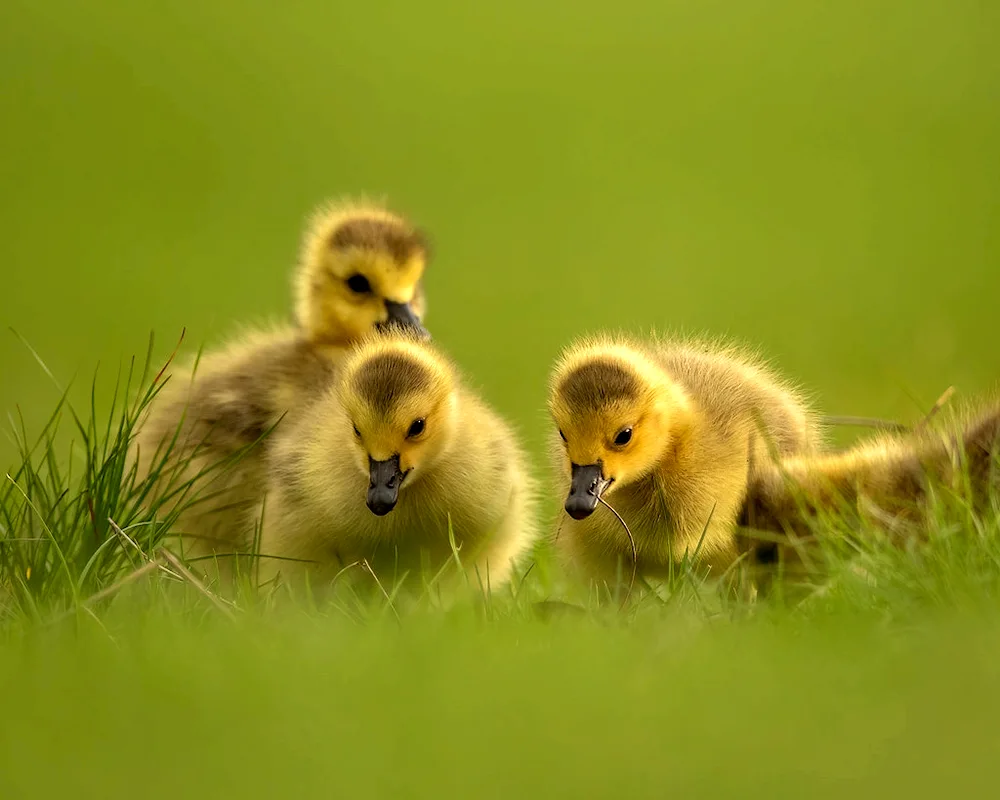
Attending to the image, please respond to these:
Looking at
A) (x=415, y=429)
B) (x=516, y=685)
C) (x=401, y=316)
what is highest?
(x=401, y=316)

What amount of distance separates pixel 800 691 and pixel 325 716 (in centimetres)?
75

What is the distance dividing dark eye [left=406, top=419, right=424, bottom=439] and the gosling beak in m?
0.45

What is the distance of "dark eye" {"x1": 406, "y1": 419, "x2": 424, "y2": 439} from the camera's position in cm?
400

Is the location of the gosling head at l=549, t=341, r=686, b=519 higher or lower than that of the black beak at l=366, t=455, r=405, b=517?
higher

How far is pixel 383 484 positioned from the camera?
388 cm

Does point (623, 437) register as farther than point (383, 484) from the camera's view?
No

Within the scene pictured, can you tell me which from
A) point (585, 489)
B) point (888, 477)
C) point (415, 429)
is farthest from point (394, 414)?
point (888, 477)

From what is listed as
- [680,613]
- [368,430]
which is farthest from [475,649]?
[368,430]

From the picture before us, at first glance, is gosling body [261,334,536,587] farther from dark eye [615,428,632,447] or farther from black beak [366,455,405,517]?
dark eye [615,428,632,447]

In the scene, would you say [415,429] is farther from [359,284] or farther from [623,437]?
[359,284]

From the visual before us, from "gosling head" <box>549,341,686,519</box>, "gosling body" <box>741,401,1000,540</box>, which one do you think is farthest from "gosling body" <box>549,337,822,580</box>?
"gosling body" <box>741,401,1000,540</box>

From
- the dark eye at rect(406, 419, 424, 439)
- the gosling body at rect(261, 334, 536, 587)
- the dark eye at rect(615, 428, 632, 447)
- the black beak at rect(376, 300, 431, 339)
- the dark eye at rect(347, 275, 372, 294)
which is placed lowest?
the gosling body at rect(261, 334, 536, 587)

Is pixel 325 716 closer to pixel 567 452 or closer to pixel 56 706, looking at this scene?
pixel 56 706

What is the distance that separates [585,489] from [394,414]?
53 cm
